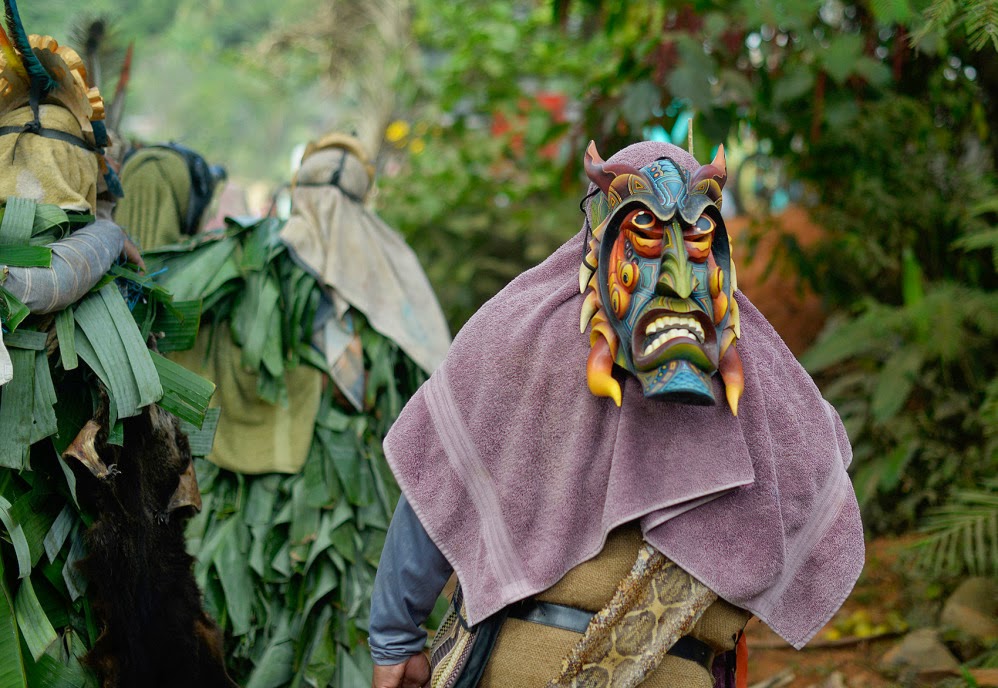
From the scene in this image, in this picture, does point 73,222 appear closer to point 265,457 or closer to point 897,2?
point 265,457

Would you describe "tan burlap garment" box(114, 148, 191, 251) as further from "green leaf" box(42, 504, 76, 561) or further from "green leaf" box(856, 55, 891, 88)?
"green leaf" box(856, 55, 891, 88)

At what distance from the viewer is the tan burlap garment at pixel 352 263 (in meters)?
4.38

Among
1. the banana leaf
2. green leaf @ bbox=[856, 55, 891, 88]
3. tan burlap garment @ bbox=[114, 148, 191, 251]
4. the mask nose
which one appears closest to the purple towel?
the mask nose

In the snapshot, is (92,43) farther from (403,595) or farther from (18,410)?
(403,595)

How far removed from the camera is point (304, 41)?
466 inches

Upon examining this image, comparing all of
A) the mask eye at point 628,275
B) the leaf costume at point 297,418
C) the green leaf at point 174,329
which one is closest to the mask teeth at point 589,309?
the mask eye at point 628,275

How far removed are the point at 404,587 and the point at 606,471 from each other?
1.86ft

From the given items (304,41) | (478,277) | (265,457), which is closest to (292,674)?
(265,457)

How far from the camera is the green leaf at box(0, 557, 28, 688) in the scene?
2541 mm

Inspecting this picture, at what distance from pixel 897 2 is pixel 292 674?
10.7 feet

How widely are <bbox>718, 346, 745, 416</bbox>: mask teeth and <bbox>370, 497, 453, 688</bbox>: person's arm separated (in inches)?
30.3

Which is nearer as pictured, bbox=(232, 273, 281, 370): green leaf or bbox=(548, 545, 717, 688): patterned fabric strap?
bbox=(548, 545, 717, 688): patterned fabric strap

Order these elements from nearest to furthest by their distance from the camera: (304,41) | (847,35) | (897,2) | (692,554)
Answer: (692,554)
(897,2)
(847,35)
(304,41)

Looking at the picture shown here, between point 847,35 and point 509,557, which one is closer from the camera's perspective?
point 509,557
